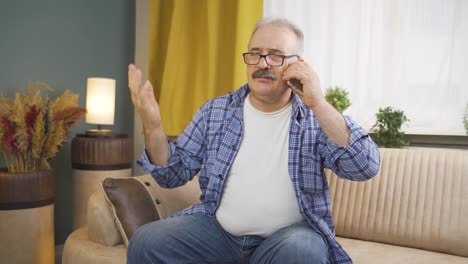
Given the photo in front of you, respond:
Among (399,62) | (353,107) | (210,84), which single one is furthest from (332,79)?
(210,84)

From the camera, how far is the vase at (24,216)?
218cm

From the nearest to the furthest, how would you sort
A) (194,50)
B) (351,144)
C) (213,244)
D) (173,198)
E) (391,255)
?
1. (351,144)
2. (213,244)
3. (391,255)
4. (173,198)
5. (194,50)

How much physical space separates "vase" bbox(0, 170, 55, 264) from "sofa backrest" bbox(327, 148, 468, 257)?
143 cm

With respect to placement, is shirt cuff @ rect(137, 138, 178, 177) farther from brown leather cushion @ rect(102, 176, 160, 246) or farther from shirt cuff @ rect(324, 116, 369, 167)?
shirt cuff @ rect(324, 116, 369, 167)

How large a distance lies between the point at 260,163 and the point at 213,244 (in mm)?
303

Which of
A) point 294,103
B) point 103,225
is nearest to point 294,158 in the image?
point 294,103

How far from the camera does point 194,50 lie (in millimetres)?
2867

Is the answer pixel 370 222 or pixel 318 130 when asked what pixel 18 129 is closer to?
pixel 318 130

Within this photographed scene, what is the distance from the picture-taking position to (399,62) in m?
2.32

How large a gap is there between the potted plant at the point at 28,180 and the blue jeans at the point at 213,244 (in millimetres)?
1052

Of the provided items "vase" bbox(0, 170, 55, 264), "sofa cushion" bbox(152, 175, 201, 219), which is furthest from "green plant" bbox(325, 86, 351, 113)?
"vase" bbox(0, 170, 55, 264)

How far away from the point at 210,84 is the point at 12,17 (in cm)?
120

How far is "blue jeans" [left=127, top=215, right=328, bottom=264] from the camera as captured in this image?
1.27 m

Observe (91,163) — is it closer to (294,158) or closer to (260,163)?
(260,163)
